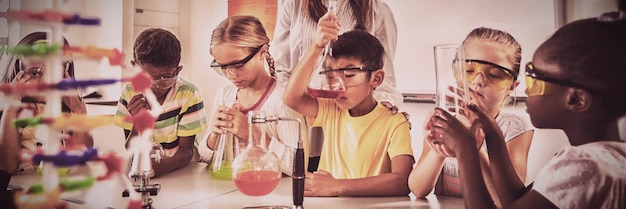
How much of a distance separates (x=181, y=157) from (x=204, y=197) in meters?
0.32

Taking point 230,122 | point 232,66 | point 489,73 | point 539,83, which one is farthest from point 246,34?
point 539,83

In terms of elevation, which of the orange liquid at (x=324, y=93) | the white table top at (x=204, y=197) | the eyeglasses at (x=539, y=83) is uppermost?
the eyeglasses at (x=539, y=83)

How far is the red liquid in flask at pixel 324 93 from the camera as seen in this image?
198 cm

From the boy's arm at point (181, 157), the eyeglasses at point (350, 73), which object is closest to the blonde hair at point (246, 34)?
the eyeglasses at point (350, 73)

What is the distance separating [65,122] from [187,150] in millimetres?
719

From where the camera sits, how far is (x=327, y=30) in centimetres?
196

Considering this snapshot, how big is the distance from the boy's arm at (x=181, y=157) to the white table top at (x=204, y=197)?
2 cm

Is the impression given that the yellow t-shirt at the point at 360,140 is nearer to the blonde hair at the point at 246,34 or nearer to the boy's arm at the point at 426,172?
the boy's arm at the point at 426,172

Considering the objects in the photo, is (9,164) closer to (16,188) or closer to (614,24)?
(16,188)

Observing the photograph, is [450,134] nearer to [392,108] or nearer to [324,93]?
[392,108]

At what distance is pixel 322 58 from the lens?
195 centimetres

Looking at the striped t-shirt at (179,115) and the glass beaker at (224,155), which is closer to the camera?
the glass beaker at (224,155)

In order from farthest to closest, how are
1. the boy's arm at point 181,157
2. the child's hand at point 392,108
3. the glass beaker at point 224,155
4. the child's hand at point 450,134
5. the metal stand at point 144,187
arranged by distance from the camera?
the boy's arm at point 181,157 → the glass beaker at point 224,155 → the child's hand at point 392,108 → the metal stand at point 144,187 → the child's hand at point 450,134

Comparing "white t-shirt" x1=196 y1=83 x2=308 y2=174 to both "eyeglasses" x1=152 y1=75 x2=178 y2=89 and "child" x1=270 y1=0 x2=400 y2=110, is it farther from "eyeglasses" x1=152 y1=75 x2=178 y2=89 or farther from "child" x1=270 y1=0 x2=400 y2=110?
"eyeglasses" x1=152 y1=75 x2=178 y2=89
